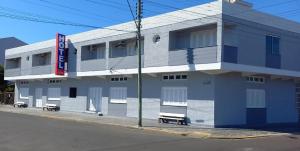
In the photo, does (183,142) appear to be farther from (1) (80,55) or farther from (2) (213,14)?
(1) (80,55)

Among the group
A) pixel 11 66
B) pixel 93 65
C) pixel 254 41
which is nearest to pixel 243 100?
pixel 254 41

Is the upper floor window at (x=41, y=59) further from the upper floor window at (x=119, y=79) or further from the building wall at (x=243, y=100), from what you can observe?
the building wall at (x=243, y=100)

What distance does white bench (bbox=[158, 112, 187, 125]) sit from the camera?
25.7 m

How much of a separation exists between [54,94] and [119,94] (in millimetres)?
10684

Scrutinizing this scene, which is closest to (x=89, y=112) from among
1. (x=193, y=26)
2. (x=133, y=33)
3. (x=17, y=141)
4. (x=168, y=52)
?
(x=133, y=33)

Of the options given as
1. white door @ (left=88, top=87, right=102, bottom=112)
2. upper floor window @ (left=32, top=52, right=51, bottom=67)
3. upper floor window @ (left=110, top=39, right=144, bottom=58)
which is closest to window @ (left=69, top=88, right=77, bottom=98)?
white door @ (left=88, top=87, right=102, bottom=112)

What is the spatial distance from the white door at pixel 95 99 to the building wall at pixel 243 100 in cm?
1195

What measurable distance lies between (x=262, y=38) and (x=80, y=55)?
15.2 metres

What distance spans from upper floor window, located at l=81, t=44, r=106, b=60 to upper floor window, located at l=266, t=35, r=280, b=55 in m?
13.4

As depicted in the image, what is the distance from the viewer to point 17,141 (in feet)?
53.6

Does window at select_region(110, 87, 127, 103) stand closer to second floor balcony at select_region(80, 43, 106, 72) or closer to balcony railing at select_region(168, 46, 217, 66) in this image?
second floor balcony at select_region(80, 43, 106, 72)

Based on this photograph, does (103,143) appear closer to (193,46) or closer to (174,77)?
(174,77)

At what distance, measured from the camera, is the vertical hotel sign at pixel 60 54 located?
118ft

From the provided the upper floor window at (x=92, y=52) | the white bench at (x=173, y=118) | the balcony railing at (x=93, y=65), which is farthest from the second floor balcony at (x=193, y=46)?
the upper floor window at (x=92, y=52)
